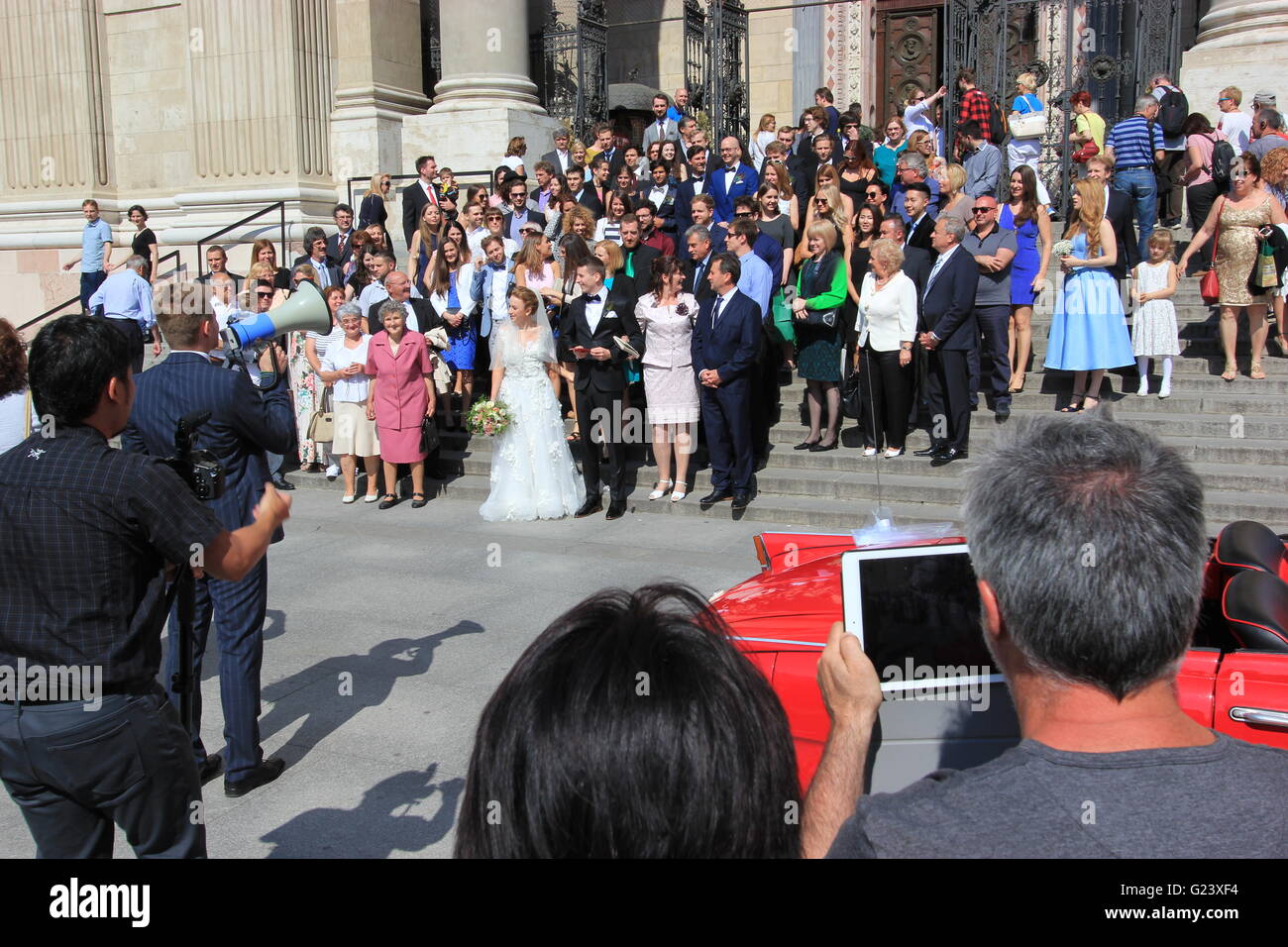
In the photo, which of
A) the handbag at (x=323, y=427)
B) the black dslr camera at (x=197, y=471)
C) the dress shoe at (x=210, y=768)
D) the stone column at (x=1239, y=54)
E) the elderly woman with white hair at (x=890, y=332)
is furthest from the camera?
the stone column at (x=1239, y=54)

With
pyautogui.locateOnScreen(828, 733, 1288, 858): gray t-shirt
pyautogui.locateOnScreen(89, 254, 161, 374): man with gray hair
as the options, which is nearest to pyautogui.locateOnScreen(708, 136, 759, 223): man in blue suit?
pyautogui.locateOnScreen(89, 254, 161, 374): man with gray hair

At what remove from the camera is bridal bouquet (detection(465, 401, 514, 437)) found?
33.2 feet

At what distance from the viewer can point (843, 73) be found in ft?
68.9

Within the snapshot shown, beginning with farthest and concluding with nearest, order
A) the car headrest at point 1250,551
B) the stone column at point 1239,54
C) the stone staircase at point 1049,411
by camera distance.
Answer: the stone column at point 1239,54 < the stone staircase at point 1049,411 < the car headrest at point 1250,551

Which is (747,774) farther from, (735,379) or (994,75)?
(994,75)

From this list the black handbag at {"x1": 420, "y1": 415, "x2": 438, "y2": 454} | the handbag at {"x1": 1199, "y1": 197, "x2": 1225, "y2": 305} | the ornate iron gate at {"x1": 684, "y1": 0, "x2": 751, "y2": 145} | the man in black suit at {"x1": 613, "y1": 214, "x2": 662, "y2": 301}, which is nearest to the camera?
the handbag at {"x1": 1199, "y1": 197, "x2": 1225, "y2": 305}

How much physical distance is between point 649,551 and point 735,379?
173cm

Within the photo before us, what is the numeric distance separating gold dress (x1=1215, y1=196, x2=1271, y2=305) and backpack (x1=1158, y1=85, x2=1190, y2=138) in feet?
11.0

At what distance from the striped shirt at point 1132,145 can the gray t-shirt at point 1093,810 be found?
12197 mm

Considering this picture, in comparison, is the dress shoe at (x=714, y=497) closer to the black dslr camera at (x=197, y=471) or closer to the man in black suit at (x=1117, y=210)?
the man in black suit at (x=1117, y=210)

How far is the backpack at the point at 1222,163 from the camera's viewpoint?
1225 cm

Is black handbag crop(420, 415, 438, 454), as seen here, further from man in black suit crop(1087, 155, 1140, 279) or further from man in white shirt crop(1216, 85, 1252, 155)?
man in white shirt crop(1216, 85, 1252, 155)

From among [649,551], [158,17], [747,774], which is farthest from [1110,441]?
[158,17]

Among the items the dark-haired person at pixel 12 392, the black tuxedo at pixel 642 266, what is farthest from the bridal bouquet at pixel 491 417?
the dark-haired person at pixel 12 392
